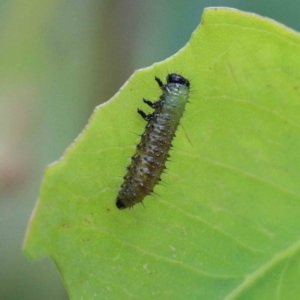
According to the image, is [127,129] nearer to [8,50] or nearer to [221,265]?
[221,265]

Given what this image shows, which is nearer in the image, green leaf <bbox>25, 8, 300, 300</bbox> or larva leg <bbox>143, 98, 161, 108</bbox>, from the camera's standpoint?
green leaf <bbox>25, 8, 300, 300</bbox>

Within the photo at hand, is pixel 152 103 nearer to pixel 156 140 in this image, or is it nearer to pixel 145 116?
pixel 145 116

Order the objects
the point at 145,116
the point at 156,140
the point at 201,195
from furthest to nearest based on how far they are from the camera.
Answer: the point at 156,140, the point at 145,116, the point at 201,195

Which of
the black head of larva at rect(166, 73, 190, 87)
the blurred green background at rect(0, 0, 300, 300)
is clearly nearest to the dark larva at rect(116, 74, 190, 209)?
the black head of larva at rect(166, 73, 190, 87)

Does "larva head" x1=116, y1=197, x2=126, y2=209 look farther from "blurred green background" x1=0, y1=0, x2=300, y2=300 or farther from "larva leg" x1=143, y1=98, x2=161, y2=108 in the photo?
"blurred green background" x1=0, y1=0, x2=300, y2=300

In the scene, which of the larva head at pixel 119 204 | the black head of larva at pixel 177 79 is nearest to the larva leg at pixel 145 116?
the black head of larva at pixel 177 79

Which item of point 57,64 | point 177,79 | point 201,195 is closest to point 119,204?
point 201,195
